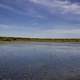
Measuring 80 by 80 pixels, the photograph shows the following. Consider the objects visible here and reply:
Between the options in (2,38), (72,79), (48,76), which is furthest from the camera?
(2,38)

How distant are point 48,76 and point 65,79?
3.09 feet

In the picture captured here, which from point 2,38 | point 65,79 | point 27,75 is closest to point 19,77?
point 27,75

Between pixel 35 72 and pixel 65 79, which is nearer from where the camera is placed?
pixel 65 79

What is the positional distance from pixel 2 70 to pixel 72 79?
3896 millimetres

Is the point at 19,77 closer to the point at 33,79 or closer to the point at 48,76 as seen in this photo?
the point at 33,79

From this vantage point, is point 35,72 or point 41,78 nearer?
point 41,78

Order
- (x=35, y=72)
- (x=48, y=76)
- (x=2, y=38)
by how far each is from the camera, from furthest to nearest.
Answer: (x=2, y=38), (x=35, y=72), (x=48, y=76)

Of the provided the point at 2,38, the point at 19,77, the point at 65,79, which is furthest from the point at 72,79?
the point at 2,38

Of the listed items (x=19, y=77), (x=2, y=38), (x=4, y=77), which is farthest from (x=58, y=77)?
(x=2, y=38)

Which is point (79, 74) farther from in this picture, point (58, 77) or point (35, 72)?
point (35, 72)

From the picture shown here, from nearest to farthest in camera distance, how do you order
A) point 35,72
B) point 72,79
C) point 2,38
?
point 72,79 < point 35,72 < point 2,38

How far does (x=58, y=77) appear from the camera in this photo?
9109 mm

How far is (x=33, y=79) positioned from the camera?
872 cm

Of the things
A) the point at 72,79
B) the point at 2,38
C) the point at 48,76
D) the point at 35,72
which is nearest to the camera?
the point at 72,79
